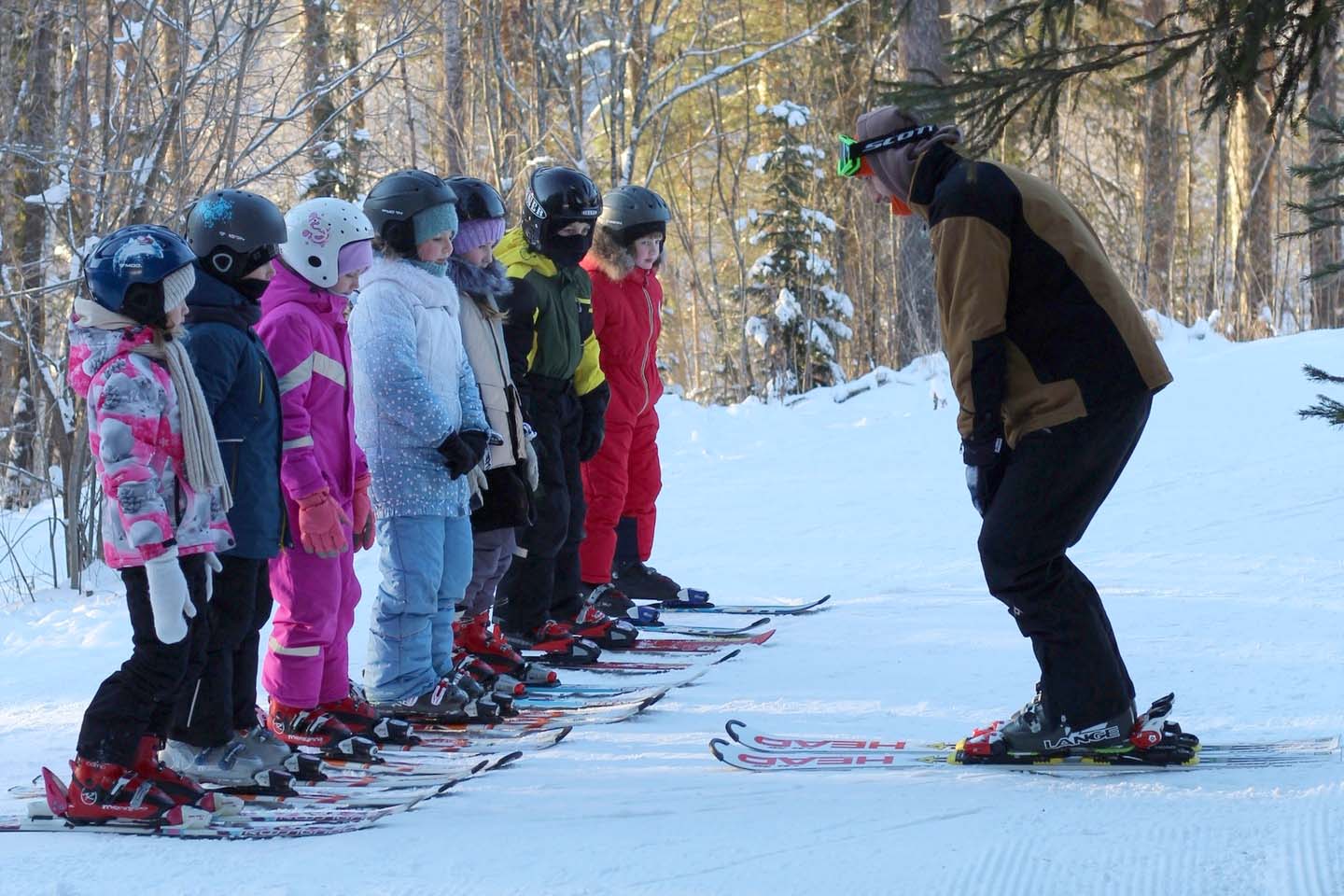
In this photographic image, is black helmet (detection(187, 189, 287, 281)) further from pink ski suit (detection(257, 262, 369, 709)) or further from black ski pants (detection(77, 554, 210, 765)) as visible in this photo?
black ski pants (detection(77, 554, 210, 765))

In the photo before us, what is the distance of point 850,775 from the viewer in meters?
3.71

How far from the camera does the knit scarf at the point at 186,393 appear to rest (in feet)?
11.5

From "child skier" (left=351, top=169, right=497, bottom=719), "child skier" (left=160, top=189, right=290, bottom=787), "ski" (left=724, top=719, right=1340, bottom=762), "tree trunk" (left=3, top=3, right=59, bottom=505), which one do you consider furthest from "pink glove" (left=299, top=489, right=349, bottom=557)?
"tree trunk" (left=3, top=3, right=59, bottom=505)

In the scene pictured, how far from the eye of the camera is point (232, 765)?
12.5 ft

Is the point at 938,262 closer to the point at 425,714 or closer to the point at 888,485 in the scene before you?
the point at 425,714

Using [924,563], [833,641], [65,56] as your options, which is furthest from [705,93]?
[833,641]

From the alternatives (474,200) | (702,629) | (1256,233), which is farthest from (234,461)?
(1256,233)

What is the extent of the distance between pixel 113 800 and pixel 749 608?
11.2 ft

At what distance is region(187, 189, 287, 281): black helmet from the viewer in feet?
12.7

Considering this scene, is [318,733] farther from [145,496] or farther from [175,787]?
[145,496]

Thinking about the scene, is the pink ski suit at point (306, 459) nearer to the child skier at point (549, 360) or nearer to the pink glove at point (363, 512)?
the pink glove at point (363, 512)

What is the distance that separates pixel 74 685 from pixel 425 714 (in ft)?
5.02

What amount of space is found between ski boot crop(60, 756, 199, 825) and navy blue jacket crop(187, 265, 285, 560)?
653 millimetres

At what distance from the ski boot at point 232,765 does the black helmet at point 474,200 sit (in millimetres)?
2007
